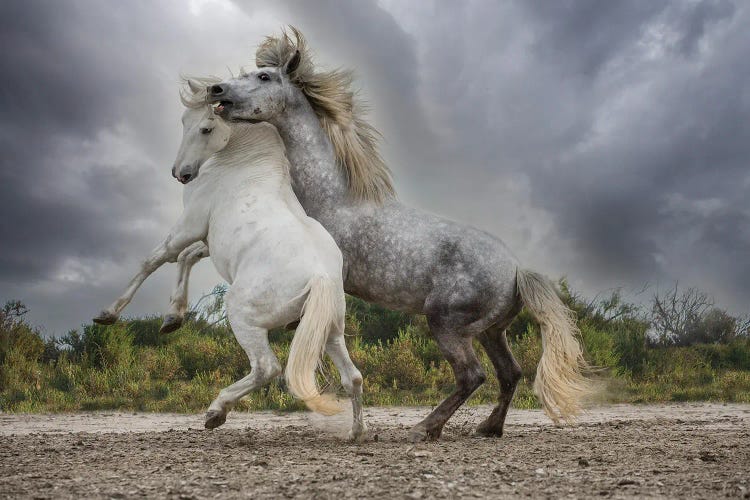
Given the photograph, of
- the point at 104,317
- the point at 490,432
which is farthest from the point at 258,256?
the point at 490,432

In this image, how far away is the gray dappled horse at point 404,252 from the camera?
220 inches

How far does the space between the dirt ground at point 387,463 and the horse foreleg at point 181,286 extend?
2.67 feet

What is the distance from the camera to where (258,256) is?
4.82 m

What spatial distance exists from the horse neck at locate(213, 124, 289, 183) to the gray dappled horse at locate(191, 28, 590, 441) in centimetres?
12


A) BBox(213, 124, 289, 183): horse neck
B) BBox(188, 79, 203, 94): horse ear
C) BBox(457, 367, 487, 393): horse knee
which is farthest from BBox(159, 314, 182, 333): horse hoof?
BBox(457, 367, 487, 393): horse knee

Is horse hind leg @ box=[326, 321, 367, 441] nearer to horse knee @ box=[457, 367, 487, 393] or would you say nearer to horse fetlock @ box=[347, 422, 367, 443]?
horse fetlock @ box=[347, 422, 367, 443]

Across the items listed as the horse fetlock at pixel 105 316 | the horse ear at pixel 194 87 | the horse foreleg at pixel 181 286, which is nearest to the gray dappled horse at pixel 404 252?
the horse ear at pixel 194 87

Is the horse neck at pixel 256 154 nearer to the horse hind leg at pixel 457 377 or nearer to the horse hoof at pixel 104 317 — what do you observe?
the horse hoof at pixel 104 317

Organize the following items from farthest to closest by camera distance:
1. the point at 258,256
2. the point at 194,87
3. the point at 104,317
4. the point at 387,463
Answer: the point at 194,87 < the point at 104,317 < the point at 258,256 < the point at 387,463

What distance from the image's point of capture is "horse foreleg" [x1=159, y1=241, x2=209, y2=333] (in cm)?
543

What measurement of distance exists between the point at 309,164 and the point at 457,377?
1.96 meters

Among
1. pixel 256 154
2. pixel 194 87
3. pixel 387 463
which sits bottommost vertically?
pixel 387 463

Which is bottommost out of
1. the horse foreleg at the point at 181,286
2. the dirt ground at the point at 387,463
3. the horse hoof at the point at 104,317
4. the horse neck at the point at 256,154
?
the dirt ground at the point at 387,463

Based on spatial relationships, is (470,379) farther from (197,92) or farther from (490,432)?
(197,92)
